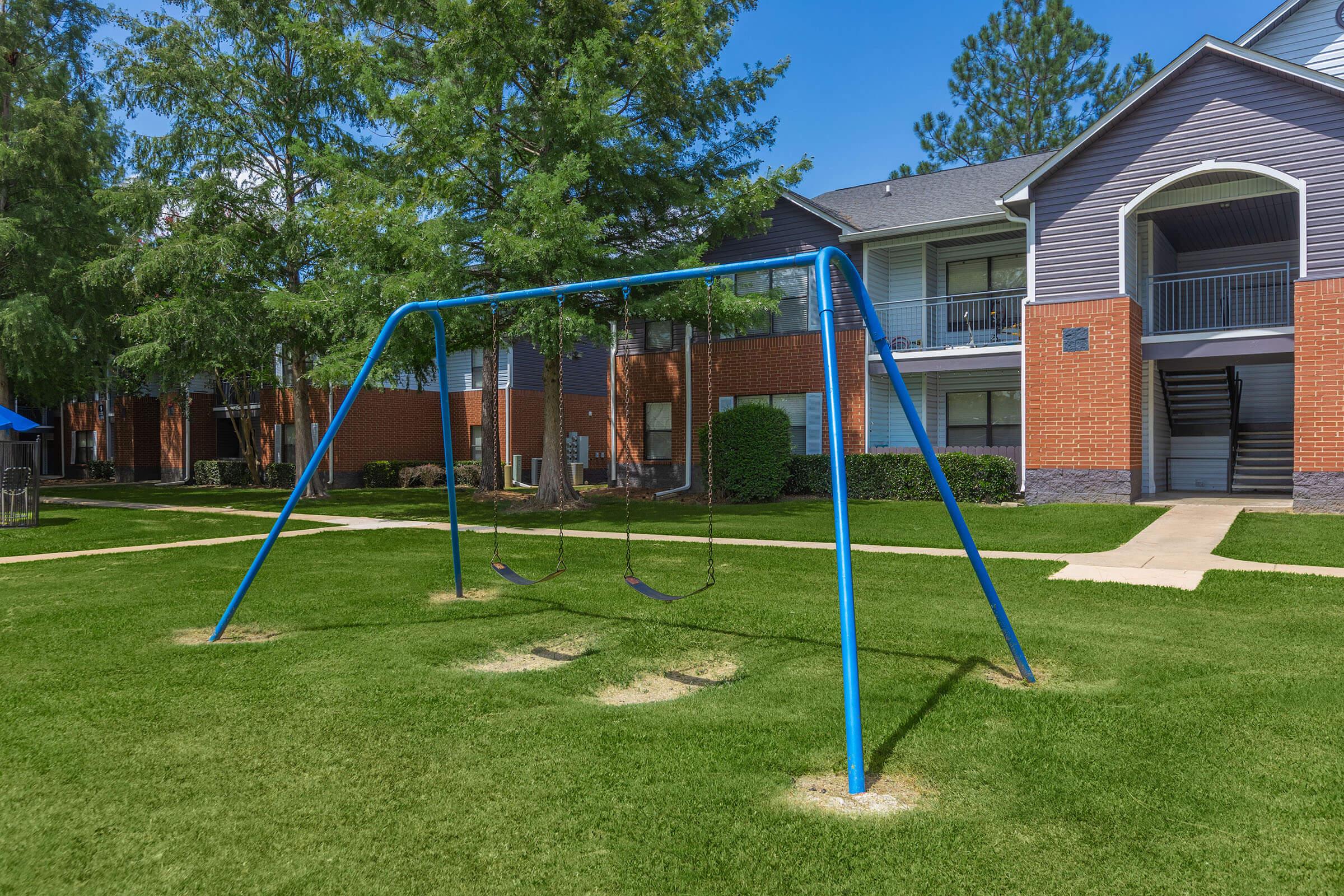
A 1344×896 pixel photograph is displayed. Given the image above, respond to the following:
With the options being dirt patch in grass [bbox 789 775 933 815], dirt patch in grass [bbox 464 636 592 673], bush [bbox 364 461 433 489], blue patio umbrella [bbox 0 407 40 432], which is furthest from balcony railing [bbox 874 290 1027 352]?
blue patio umbrella [bbox 0 407 40 432]

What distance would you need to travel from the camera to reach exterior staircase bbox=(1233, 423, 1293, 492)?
62.8ft

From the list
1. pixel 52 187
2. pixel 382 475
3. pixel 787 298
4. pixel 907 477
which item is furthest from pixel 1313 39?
pixel 52 187

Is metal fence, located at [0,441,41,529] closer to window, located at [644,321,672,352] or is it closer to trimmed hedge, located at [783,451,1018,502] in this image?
window, located at [644,321,672,352]

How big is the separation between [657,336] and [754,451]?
6.65 metres

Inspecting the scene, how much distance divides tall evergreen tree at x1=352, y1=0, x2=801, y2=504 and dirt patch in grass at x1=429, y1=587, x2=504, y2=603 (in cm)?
680

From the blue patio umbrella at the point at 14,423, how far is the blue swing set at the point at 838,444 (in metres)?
12.5

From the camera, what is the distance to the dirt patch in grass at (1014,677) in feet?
18.7

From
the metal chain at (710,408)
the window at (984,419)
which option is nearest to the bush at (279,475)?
the metal chain at (710,408)

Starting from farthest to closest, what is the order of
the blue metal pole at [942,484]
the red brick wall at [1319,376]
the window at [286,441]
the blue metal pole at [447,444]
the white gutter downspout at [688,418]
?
1. the window at [286,441]
2. the white gutter downspout at [688,418]
3. the red brick wall at [1319,376]
4. the blue metal pole at [447,444]
5. the blue metal pole at [942,484]

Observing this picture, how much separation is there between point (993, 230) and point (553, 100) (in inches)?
414

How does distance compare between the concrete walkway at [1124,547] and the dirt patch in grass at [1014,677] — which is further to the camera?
the concrete walkway at [1124,547]

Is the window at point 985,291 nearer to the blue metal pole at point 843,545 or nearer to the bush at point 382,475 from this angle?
the blue metal pole at point 843,545

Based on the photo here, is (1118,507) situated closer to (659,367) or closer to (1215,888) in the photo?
(659,367)

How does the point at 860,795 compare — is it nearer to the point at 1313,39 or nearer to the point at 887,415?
the point at 887,415
